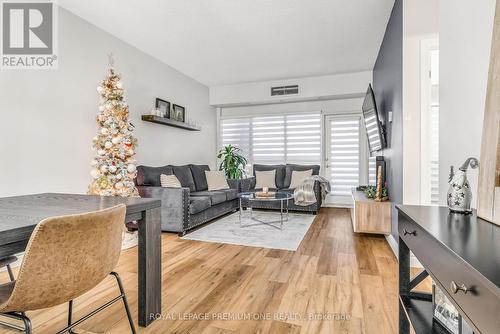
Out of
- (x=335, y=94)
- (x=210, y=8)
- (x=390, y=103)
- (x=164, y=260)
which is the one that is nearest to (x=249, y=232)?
(x=164, y=260)

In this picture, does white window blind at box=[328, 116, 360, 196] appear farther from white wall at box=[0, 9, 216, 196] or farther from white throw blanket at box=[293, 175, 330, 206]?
white wall at box=[0, 9, 216, 196]

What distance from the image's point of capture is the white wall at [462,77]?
1298 mm

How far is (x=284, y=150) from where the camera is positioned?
6562mm

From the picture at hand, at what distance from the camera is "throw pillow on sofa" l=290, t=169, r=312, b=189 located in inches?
223

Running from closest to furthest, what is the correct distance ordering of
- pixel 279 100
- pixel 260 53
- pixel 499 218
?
pixel 499 218
pixel 260 53
pixel 279 100

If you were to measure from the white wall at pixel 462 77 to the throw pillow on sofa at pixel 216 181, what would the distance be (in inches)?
159

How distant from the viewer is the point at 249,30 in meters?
3.70

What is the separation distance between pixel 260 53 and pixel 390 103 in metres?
2.20

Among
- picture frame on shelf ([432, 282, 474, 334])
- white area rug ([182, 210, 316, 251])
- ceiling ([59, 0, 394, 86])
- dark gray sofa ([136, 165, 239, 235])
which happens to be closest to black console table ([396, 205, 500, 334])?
picture frame on shelf ([432, 282, 474, 334])

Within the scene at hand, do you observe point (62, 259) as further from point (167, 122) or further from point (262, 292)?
point (167, 122)

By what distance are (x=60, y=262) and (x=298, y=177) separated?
498 cm

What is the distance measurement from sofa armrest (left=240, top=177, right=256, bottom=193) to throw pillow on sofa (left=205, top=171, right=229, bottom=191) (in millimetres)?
351

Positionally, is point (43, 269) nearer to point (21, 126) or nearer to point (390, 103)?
point (21, 126)

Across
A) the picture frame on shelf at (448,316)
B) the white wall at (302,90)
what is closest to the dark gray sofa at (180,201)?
the white wall at (302,90)
